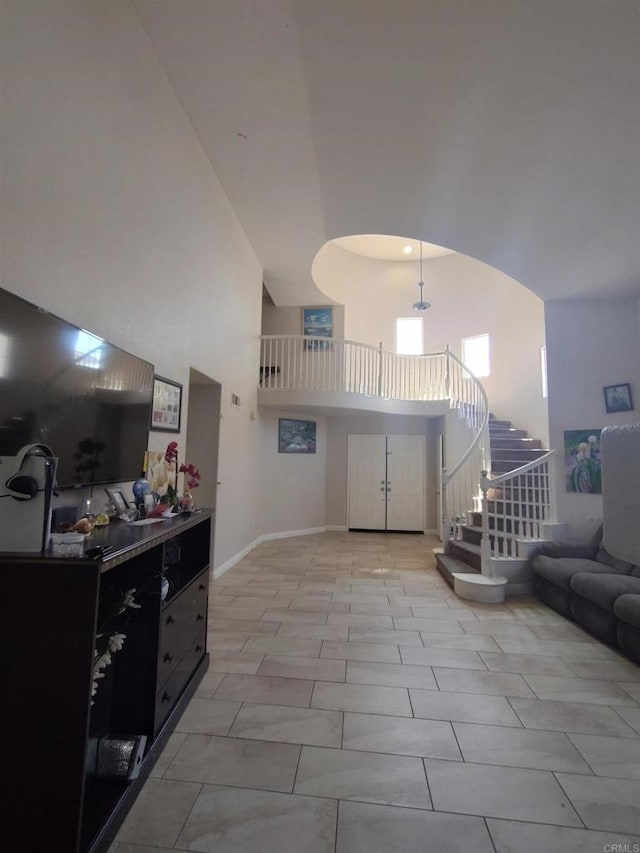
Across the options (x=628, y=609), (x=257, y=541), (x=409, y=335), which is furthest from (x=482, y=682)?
(x=409, y=335)

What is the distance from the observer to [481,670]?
2555 mm

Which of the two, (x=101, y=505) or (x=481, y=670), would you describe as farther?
(x=481, y=670)

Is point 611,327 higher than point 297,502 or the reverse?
higher

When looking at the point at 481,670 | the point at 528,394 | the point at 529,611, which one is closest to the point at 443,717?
the point at 481,670

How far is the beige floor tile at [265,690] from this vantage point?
7.20ft

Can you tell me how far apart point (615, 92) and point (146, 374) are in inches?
143

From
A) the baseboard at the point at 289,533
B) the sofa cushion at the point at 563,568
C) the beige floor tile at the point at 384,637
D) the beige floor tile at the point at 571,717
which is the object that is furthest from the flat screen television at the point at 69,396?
the baseboard at the point at 289,533

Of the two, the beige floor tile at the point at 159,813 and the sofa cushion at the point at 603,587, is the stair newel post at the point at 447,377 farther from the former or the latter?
the beige floor tile at the point at 159,813

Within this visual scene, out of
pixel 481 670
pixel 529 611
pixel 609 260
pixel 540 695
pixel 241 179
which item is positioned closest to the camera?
pixel 540 695

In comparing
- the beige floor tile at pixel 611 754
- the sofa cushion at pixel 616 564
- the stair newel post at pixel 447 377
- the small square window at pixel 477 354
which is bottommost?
the beige floor tile at pixel 611 754

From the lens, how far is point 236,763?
173 cm

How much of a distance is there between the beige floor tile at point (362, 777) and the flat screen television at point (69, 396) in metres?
1.72

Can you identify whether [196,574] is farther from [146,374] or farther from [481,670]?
[481,670]

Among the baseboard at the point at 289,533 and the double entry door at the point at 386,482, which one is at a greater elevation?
the double entry door at the point at 386,482
